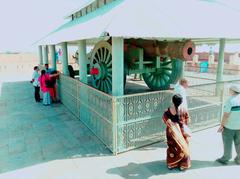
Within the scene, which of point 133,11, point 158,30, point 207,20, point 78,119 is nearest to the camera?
point 158,30

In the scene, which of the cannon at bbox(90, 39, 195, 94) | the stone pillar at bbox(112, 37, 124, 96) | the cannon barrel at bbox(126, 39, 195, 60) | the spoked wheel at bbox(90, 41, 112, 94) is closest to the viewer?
the stone pillar at bbox(112, 37, 124, 96)

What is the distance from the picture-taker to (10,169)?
4348mm

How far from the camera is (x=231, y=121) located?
414 cm

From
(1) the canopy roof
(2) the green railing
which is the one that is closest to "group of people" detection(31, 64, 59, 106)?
(2) the green railing

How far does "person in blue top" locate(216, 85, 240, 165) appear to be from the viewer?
13.4 feet

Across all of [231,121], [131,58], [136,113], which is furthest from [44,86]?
[231,121]

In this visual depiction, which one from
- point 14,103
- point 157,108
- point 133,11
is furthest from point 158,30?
point 14,103

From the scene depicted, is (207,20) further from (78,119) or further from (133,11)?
(78,119)

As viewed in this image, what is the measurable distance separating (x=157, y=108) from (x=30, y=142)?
131 inches

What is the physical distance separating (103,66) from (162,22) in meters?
3.47

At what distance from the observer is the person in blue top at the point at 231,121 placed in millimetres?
4082

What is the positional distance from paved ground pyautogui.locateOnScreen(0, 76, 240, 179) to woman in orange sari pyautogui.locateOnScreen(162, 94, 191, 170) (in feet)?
0.61

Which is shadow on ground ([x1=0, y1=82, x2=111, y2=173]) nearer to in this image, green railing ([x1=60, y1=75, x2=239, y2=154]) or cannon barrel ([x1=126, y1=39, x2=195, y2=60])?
green railing ([x1=60, y1=75, x2=239, y2=154])

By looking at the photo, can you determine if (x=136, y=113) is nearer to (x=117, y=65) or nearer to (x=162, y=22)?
(x=117, y=65)
